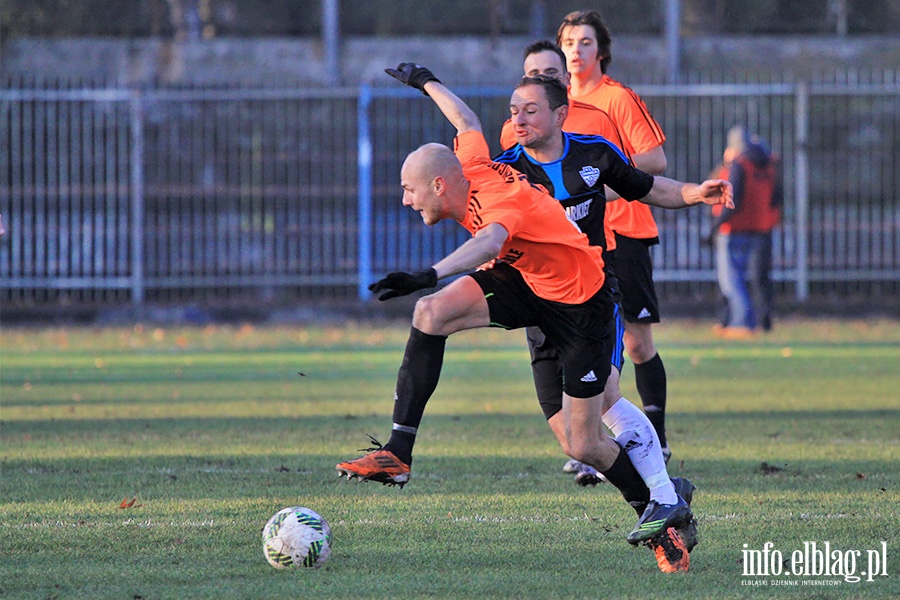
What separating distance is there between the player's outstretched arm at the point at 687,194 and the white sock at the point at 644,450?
3.07 ft

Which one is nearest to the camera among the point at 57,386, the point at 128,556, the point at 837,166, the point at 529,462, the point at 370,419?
the point at 128,556

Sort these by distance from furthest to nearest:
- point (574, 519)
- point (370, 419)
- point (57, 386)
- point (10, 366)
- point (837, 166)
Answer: point (837, 166)
point (10, 366)
point (57, 386)
point (370, 419)
point (574, 519)

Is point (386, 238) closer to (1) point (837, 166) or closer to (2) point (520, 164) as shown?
(1) point (837, 166)

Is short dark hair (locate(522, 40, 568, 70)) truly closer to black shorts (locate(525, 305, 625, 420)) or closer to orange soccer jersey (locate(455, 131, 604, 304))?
orange soccer jersey (locate(455, 131, 604, 304))

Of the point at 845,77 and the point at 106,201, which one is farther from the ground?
the point at 845,77

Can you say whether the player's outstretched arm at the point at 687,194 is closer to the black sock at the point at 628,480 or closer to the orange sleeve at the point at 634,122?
the black sock at the point at 628,480

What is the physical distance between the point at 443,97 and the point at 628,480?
2009 millimetres

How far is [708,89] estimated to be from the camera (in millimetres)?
19469

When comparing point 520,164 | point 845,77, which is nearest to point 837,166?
point 845,77

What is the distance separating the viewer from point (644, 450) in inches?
221

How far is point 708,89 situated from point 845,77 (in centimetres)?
277

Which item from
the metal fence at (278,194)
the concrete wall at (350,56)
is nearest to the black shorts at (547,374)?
the metal fence at (278,194)

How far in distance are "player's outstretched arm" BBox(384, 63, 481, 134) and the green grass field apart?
1.71 meters

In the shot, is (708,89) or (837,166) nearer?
(708,89)
